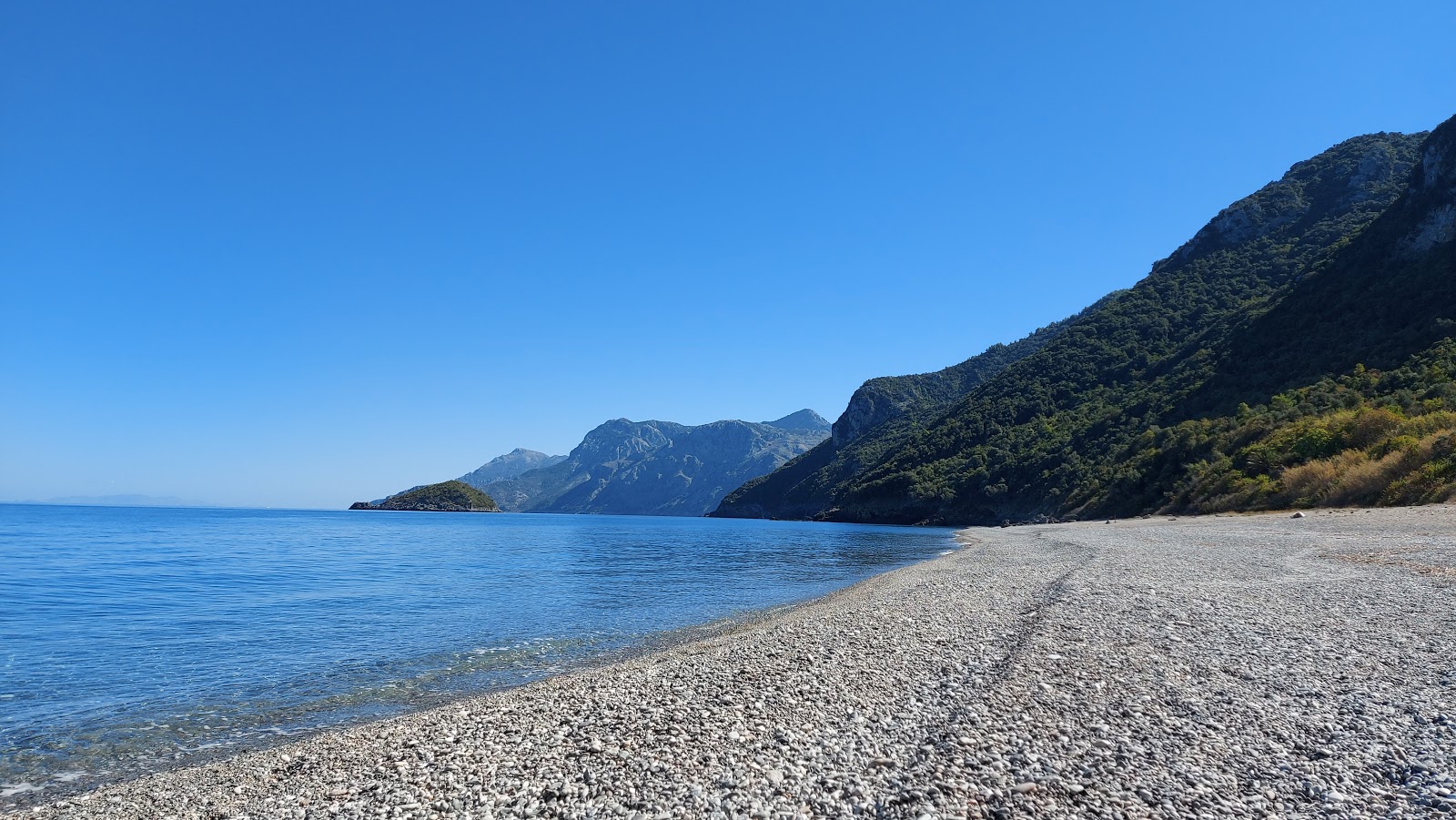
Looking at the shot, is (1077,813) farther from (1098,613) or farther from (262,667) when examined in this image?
(262,667)

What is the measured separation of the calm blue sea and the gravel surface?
2.28 meters

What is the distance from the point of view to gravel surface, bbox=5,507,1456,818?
619cm

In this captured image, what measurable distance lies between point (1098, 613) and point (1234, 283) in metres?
114

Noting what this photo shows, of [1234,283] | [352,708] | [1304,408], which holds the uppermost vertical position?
[1234,283]

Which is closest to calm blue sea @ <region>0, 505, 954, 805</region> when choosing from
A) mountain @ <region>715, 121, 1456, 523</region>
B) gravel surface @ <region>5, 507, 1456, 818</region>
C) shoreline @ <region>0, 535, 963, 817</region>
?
shoreline @ <region>0, 535, 963, 817</region>

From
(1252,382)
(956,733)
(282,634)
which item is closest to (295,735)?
(956,733)

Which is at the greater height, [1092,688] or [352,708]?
[1092,688]

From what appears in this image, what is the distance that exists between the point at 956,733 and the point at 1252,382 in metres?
78.5

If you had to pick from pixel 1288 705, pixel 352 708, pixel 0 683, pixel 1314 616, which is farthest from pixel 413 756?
pixel 1314 616

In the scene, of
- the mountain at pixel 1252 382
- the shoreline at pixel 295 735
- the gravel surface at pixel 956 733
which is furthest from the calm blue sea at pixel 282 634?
the mountain at pixel 1252 382

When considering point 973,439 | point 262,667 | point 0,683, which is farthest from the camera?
point 973,439

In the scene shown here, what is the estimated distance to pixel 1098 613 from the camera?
14711 mm

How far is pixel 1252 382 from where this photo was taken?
69375 mm

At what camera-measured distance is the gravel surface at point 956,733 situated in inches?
244
